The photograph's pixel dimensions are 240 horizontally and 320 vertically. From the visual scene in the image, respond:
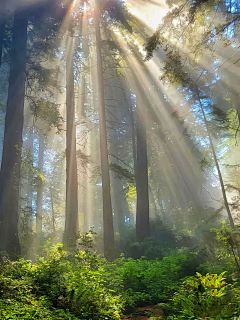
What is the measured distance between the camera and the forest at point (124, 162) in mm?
4262

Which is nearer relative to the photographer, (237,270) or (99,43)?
(237,270)

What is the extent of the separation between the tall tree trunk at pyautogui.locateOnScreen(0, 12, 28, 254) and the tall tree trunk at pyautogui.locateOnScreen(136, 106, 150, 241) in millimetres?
7456

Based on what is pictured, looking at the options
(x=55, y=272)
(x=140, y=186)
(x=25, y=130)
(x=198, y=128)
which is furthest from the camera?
(x=25, y=130)

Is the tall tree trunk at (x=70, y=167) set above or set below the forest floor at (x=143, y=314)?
above

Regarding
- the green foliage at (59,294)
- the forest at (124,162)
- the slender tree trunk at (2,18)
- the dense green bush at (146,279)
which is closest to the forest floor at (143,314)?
the forest at (124,162)

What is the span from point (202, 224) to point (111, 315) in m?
16.0

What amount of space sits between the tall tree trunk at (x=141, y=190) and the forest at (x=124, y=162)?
67 mm

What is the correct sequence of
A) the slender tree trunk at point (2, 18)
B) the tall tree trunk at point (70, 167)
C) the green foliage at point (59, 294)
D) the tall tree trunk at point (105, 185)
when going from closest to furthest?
the green foliage at point (59, 294), the tall tree trunk at point (105, 185), the slender tree trunk at point (2, 18), the tall tree trunk at point (70, 167)

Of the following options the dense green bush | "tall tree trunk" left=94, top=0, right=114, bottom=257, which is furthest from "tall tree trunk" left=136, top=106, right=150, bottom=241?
the dense green bush

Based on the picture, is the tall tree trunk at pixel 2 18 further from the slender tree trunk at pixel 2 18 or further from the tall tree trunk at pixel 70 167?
the tall tree trunk at pixel 70 167

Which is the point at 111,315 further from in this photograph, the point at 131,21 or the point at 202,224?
the point at 202,224

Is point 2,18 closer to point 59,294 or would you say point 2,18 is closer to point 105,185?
point 105,185

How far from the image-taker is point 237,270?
539cm

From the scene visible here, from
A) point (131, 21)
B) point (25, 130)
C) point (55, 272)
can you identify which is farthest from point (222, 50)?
point (25, 130)
